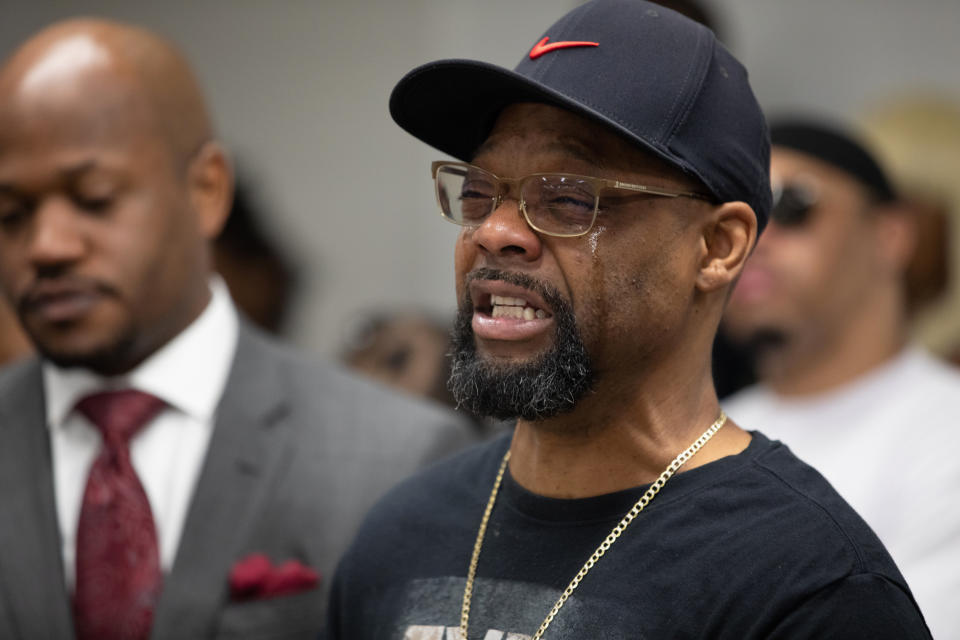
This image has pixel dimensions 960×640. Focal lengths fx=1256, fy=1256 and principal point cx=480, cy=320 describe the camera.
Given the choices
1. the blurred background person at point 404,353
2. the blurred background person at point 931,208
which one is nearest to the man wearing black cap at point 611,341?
the blurred background person at point 404,353

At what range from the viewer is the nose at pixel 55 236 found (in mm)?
2799

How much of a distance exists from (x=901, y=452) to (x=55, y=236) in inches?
95.2

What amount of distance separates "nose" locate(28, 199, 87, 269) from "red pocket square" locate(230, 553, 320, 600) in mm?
790

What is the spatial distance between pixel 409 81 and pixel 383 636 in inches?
35.9

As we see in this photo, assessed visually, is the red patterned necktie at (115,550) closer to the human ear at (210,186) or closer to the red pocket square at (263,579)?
the red pocket square at (263,579)

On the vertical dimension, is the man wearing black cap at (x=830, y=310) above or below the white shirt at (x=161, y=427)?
below

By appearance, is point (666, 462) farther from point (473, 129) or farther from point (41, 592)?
point (41, 592)

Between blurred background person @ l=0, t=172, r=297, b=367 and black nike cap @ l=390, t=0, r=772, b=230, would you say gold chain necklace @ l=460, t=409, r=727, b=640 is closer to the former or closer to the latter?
black nike cap @ l=390, t=0, r=772, b=230

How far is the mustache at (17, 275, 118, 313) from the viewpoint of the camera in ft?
9.27

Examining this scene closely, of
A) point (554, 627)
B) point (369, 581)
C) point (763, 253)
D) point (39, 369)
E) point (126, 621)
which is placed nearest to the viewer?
point (554, 627)

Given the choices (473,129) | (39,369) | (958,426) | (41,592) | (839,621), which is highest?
(473,129)

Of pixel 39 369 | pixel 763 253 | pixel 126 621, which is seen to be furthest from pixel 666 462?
pixel 763 253

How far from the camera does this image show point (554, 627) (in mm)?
1865

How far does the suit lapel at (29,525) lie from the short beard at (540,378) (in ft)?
4.17
